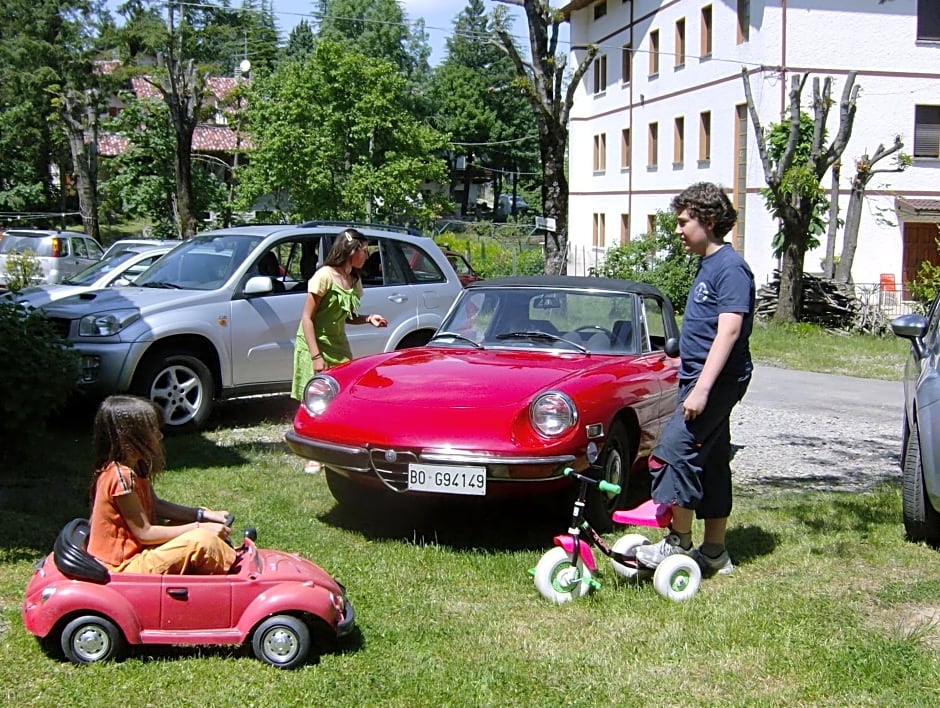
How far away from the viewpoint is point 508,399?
5723 millimetres

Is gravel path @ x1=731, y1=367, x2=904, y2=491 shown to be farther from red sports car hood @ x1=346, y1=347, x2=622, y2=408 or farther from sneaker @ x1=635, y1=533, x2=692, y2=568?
sneaker @ x1=635, y1=533, x2=692, y2=568

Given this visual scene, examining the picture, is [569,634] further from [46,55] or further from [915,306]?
[46,55]

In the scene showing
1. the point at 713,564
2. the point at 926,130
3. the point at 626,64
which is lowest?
the point at 713,564

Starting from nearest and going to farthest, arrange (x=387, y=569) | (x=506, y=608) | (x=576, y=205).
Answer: (x=506, y=608) → (x=387, y=569) → (x=576, y=205)

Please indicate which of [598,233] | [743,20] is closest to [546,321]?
[743,20]

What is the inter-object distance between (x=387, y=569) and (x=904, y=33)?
2897cm

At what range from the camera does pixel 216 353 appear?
924 cm

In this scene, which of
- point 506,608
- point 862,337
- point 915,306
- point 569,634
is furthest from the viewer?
point 915,306

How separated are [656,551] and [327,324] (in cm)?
334

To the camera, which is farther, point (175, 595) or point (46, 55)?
point (46, 55)

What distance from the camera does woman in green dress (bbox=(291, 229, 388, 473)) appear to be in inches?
290

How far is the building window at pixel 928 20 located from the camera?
29.3m

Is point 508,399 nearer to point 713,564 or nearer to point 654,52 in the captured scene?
point 713,564

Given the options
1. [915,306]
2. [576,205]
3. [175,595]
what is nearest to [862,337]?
[915,306]
